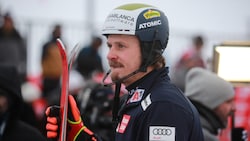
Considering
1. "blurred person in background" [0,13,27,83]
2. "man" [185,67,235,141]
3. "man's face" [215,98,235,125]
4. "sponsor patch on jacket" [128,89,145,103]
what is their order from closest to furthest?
"sponsor patch on jacket" [128,89,145,103] → "man" [185,67,235,141] → "man's face" [215,98,235,125] → "blurred person in background" [0,13,27,83]

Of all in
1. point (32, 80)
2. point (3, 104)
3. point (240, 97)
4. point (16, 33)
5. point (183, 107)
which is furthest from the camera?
point (32, 80)

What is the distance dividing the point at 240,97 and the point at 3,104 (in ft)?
10.6

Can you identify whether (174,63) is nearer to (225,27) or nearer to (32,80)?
(225,27)

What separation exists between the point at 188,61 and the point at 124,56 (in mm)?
8638

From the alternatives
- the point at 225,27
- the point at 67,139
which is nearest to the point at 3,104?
the point at 67,139

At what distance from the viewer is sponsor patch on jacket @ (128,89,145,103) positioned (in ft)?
12.6

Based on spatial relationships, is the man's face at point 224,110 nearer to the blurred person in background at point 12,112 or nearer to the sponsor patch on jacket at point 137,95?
the blurred person in background at point 12,112

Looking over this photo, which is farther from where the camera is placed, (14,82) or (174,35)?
(174,35)

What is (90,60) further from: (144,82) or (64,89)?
(144,82)

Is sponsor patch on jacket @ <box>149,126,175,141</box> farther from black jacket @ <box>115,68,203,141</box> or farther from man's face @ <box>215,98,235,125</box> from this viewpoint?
man's face @ <box>215,98,235,125</box>

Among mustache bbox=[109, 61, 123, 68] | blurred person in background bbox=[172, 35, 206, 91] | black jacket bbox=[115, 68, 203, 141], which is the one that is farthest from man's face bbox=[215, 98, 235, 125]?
blurred person in background bbox=[172, 35, 206, 91]

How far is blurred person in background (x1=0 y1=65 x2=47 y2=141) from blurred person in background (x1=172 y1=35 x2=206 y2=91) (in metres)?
5.69

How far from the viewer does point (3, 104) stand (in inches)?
224

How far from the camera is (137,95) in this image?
3887 millimetres
